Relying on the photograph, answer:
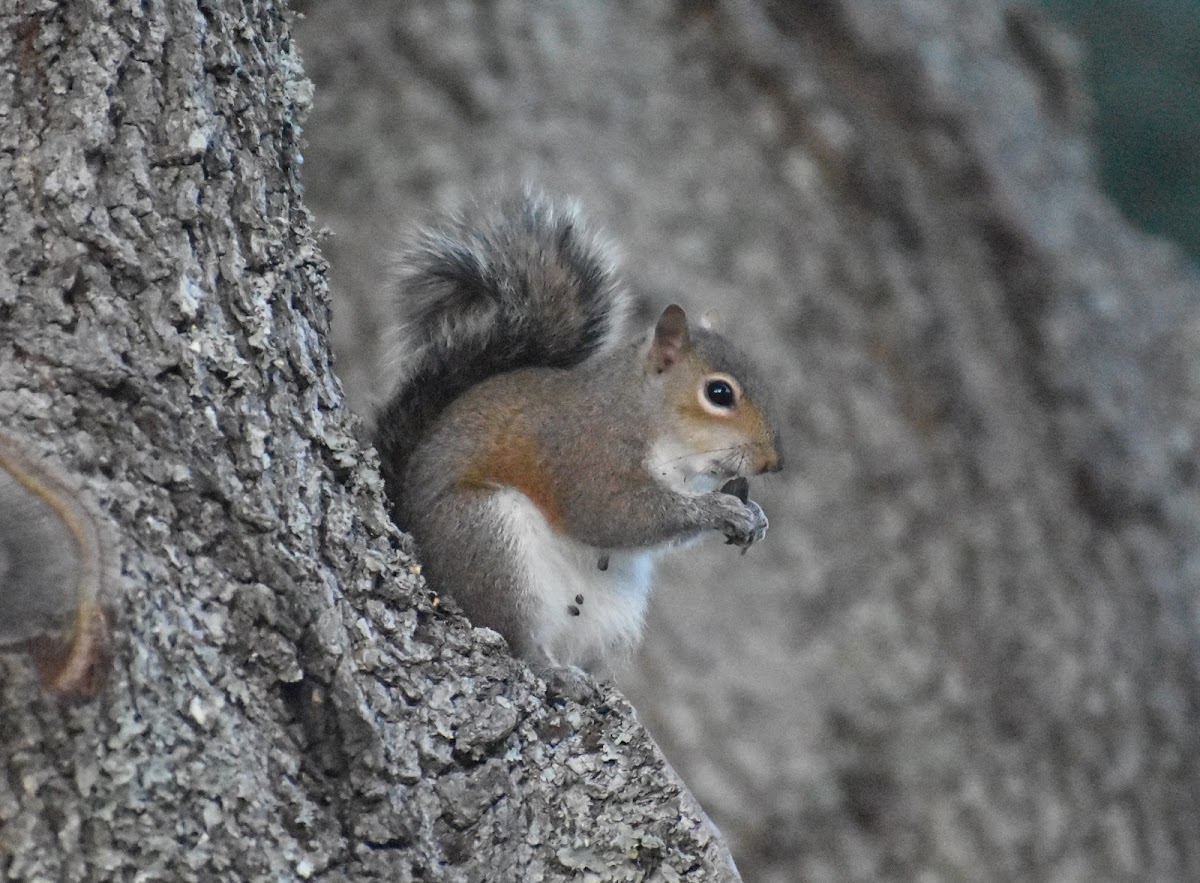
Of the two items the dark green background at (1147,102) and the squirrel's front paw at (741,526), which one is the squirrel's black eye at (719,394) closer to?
the squirrel's front paw at (741,526)

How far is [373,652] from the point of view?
1.46 meters

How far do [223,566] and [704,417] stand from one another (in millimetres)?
897

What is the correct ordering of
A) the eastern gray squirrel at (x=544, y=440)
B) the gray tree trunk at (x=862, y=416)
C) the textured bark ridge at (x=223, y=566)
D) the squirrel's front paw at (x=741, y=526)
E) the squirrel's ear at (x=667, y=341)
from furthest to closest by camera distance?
the gray tree trunk at (x=862, y=416), the squirrel's ear at (x=667, y=341), the squirrel's front paw at (x=741, y=526), the eastern gray squirrel at (x=544, y=440), the textured bark ridge at (x=223, y=566)

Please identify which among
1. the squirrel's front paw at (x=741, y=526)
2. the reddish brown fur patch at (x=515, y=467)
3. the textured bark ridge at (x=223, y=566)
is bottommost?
the textured bark ridge at (x=223, y=566)

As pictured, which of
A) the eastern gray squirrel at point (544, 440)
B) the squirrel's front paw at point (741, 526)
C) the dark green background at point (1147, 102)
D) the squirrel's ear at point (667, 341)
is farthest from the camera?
the dark green background at point (1147, 102)

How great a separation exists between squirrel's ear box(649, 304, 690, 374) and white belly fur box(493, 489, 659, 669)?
0.27 meters

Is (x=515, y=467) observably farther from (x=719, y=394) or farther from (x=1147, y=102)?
(x=1147, y=102)

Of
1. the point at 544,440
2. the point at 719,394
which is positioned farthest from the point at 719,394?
the point at 544,440

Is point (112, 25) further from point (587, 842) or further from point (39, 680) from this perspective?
point (587, 842)

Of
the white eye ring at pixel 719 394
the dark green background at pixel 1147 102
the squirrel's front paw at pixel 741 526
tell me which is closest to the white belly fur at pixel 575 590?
the squirrel's front paw at pixel 741 526

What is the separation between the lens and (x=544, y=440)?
1.99 metres

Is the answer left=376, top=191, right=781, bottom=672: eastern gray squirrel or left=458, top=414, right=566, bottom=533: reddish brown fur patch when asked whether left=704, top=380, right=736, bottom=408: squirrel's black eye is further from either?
left=458, top=414, right=566, bottom=533: reddish brown fur patch

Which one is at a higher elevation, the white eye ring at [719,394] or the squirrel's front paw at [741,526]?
the white eye ring at [719,394]

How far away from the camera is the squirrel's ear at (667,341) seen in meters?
2.17
